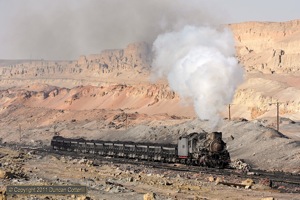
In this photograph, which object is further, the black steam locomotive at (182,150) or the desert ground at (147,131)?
the black steam locomotive at (182,150)

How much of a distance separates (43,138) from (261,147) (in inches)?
2922

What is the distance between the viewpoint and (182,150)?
46.2m

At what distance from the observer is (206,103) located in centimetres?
4741

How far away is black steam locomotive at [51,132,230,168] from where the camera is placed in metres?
42.3

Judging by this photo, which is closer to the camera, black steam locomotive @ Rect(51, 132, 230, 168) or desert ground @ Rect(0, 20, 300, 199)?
desert ground @ Rect(0, 20, 300, 199)

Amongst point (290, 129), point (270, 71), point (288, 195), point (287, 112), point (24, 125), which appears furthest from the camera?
point (270, 71)

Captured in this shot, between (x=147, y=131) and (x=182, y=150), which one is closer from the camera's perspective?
(x=182, y=150)

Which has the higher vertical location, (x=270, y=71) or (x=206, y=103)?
(x=270, y=71)

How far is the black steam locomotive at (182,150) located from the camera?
42.3m

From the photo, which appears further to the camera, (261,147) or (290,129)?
(290,129)

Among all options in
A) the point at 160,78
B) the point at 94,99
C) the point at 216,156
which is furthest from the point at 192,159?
the point at 160,78

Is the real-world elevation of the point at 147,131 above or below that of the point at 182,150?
above

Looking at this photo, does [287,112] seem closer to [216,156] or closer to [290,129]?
[290,129]

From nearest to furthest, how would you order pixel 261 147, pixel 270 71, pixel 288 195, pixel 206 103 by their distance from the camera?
pixel 288 195
pixel 206 103
pixel 261 147
pixel 270 71
